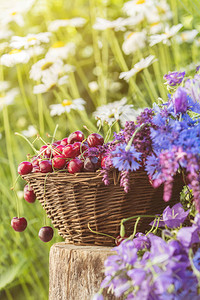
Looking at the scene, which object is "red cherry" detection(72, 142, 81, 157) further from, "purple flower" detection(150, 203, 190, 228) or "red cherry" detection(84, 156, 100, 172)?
"purple flower" detection(150, 203, 190, 228)

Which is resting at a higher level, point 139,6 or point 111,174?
point 139,6

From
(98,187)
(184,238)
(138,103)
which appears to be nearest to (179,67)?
(138,103)

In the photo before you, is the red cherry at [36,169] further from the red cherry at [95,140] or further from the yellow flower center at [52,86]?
the yellow flower center at [52,86]

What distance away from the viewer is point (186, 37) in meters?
1.29

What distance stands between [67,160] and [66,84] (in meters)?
0.83

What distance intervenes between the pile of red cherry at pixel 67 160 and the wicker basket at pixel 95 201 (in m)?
0.02

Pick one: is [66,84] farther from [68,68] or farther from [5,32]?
[5,32]

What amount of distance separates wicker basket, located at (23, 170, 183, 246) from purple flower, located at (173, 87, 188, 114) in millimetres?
146

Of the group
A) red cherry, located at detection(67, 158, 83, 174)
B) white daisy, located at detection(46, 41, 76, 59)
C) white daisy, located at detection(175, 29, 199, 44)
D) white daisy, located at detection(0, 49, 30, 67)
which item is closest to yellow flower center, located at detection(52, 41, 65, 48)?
white daisy, located at detection(46, 41, 76, 59)

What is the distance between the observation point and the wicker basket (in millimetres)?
740

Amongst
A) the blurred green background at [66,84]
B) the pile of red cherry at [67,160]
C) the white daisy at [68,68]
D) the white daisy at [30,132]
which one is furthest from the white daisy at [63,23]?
the pile of red cherry at [67,160]

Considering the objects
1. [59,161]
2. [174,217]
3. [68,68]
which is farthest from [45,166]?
[68,68]

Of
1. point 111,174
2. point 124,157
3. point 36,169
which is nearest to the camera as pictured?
point 124,157

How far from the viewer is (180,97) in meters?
0.60
